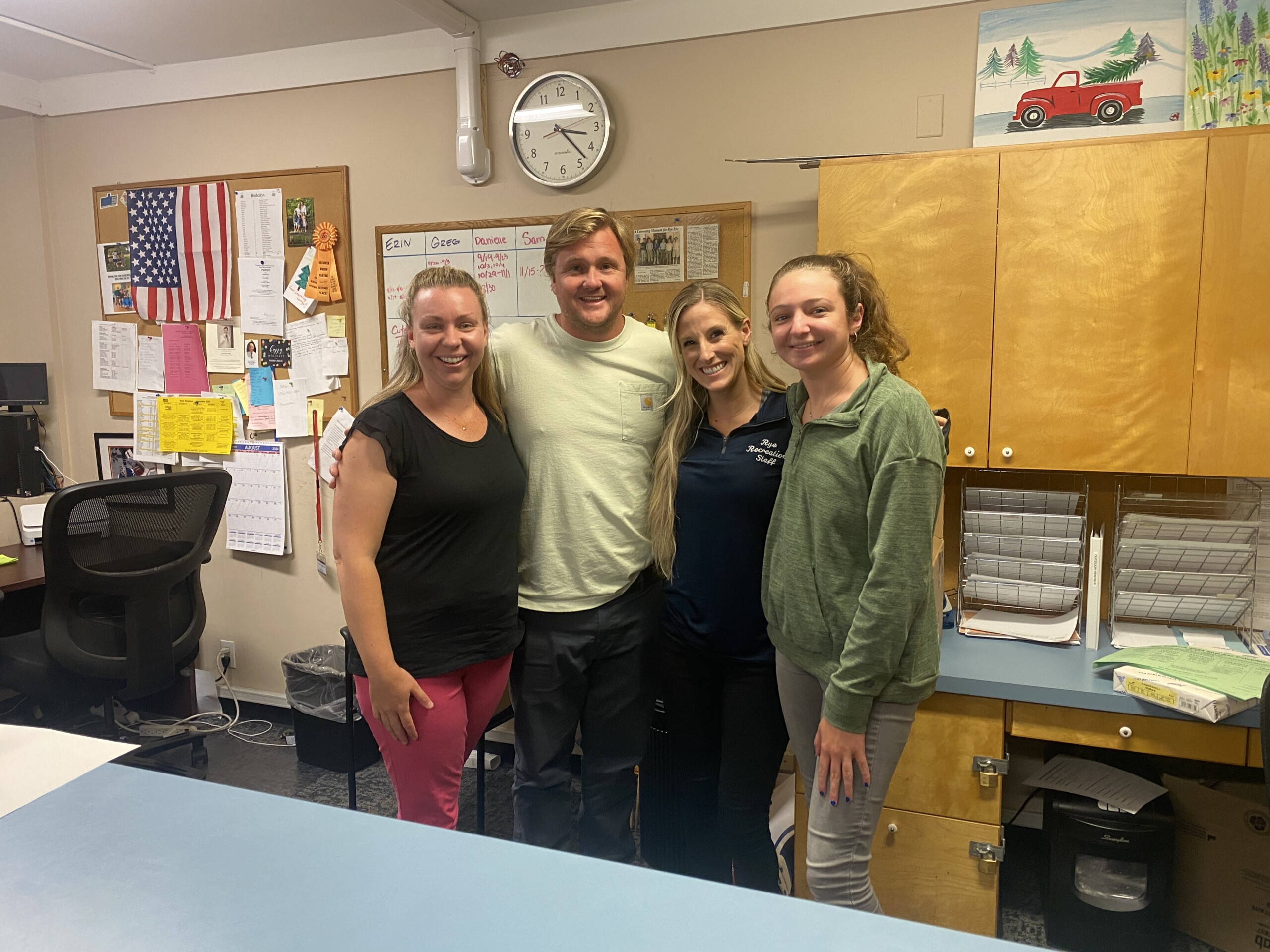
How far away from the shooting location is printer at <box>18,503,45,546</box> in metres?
3.13

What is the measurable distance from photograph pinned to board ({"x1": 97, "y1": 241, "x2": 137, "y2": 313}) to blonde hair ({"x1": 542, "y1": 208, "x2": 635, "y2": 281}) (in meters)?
2.56

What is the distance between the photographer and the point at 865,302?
160 cm

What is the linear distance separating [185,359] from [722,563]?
2.72m

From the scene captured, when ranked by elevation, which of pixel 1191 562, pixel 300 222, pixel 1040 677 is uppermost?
pixel 300 222

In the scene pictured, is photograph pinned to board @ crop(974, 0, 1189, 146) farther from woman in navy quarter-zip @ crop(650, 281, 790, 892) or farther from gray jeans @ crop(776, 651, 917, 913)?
gray jeans @ crop(776, 651, 917, 913)

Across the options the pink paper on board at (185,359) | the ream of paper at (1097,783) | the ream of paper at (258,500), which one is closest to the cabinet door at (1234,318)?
the ream of paper at (1097,783)

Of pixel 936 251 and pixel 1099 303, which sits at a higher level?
pixel 936 251

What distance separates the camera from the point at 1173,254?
182cm

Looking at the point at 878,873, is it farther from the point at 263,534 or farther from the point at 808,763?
the point at 263,534

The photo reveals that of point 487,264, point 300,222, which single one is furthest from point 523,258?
point 300,222

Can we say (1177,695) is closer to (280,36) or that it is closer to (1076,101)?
(1076,101)

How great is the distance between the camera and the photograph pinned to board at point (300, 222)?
3.10m

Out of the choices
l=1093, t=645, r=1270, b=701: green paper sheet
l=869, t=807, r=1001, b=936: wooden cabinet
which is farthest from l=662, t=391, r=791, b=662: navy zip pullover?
l=1093, t=645, r=1270, b=701: green paper sheet

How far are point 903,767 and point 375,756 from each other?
1.94m
